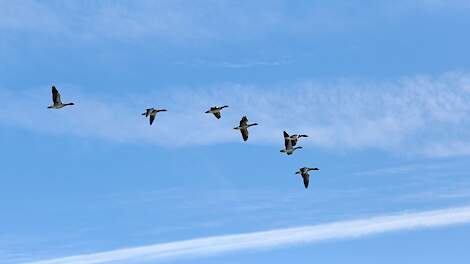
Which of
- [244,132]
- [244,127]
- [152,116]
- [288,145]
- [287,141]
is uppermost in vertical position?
[152,116]

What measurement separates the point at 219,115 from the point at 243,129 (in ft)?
20.0

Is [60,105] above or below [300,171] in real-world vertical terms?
above

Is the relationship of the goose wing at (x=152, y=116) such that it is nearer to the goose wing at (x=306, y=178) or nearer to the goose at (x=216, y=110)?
the goose at (x=216, y=110)

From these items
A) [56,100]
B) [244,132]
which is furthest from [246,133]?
[56,100]

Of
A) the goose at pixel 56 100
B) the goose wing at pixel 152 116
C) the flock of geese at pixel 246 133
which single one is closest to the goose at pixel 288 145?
the flock of geese at pixel 246 133

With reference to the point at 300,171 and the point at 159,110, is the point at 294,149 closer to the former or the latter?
the point at 300,171

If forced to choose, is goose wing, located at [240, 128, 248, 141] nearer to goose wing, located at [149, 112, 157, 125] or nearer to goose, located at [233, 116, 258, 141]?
goose, located at [233, 116, 258, 141]

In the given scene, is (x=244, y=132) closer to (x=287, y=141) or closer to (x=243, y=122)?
(x=243, y=122)

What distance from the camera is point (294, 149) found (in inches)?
7111

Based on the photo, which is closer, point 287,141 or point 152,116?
point 287,141

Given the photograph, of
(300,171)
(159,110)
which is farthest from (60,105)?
(300,171)

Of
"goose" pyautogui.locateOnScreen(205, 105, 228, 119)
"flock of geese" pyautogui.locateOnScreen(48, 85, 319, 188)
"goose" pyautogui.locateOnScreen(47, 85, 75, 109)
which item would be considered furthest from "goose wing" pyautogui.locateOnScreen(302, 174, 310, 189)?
"goose" pyautogui.locateOnScreen(47, 85, 75, 109)

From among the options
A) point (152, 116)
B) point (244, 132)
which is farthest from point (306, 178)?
point (152, 116)

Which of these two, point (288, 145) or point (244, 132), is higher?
point (244, 132)
